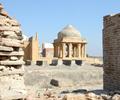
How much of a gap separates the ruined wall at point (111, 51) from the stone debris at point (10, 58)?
5.58 meters

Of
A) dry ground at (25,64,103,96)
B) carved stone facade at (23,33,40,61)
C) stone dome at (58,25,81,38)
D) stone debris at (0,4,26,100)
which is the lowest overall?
dry ground at (25,64,103,96)

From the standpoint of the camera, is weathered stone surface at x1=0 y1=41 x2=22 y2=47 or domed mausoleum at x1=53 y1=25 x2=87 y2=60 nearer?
weathered stone surface at x1=0 y1=41 x2=22 y2=47

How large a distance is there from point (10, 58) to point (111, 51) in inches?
239

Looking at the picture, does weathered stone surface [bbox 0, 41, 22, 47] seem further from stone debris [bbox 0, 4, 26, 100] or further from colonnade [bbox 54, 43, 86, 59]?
colonnade [bbox 54, 43, 86, 59]

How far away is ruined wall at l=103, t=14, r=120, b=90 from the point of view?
33.8 ft

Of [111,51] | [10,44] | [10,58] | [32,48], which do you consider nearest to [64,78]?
[32,48]

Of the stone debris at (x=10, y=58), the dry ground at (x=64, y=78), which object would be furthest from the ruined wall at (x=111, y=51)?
the dry ground at (x=64, y=78)

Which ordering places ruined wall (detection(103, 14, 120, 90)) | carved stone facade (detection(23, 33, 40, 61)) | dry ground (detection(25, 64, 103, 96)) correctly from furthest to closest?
carved stone facade (detection(23, 33, 40, 61)) < dry ground (detection(25, 64, 103, 96)) < ruined wall (detection(103, 14, 120, 90))

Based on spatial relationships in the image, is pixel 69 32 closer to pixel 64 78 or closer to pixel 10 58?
pixel 64 78

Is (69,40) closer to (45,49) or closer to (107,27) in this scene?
(45,49)

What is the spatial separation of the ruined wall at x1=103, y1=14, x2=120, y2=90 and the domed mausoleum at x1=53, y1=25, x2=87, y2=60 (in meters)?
23.2

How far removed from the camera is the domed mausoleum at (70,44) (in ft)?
113

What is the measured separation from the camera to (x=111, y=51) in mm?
10688

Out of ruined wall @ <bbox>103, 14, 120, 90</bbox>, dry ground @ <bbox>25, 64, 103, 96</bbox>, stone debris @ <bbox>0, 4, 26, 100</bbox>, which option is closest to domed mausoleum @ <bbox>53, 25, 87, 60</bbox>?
dry ground @ <bbox>25, 64, 103, 96</bbox>
